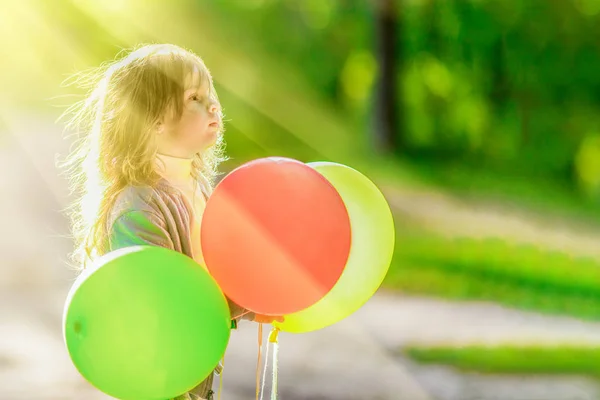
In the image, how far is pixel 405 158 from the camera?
12117 mm

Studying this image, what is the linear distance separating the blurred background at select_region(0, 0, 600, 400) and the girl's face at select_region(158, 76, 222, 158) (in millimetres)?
2492

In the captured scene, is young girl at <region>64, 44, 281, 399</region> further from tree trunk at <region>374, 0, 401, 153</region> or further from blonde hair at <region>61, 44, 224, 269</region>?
tree trunk at <region>374, 0, 401, 153</region>

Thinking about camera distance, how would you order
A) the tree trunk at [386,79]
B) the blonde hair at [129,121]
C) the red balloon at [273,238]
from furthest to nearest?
1. the tree trunk at [386,79]
2. the blonde hair at [129,121]
3. the red balloon at [273,238]

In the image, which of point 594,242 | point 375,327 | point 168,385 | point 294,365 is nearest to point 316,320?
point 168,385

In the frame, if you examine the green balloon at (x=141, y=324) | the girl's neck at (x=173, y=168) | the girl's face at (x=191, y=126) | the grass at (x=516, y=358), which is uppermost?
the grass at (x=516, y=358)

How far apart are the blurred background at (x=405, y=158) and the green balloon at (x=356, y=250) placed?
213 centimetres

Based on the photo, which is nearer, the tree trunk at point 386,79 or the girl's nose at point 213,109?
the girl's nose at point 213,109

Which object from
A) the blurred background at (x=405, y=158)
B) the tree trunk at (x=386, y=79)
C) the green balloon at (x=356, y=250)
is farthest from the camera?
the tree trunk at (x=386, y=79)

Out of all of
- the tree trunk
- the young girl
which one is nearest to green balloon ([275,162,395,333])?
the young girl

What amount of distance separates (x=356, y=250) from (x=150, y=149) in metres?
0.65

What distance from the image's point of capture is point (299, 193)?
2.39 meters

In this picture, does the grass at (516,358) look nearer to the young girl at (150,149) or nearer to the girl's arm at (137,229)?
the young girl at (150,149)

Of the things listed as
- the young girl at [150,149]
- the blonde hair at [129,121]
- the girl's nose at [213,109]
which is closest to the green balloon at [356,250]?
the young girl at [150,149]

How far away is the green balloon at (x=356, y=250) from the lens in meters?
2.66
